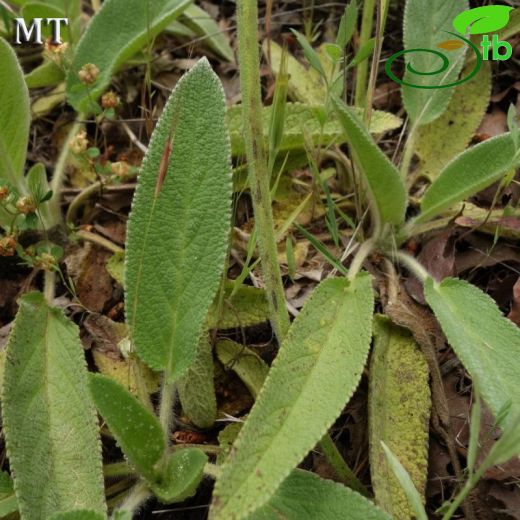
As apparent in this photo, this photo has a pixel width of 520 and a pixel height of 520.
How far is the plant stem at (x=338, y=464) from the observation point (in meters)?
1.22

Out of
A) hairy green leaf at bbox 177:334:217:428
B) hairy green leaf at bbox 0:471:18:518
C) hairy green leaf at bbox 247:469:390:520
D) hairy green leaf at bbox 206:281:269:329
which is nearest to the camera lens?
hairy green leaf at bbox 247:469:390:520

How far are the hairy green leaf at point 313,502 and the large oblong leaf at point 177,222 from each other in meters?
0.28

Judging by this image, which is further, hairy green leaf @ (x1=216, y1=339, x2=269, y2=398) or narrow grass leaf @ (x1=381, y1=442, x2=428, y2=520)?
hairy green leaf @ (x1=216, y1=339, x2=269, y2=398)

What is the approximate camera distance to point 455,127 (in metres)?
1.79

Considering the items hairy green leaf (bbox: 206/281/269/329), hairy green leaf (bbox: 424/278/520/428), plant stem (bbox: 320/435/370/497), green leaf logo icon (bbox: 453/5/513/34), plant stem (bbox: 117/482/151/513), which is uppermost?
green leaf logo icon (bbox: 453/5/513/34)

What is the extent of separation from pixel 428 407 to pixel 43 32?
1337 millimetres

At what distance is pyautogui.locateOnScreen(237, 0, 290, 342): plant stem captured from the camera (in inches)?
43.9

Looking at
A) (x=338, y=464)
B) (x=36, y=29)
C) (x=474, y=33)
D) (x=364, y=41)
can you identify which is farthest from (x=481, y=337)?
(x=36, y=29)

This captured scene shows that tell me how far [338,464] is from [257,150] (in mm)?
546

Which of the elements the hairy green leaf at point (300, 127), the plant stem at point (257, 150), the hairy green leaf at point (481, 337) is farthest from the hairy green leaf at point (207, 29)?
the hairy green leaf at point (481, 337)

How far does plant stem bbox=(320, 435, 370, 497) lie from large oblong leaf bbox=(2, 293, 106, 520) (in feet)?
1.24

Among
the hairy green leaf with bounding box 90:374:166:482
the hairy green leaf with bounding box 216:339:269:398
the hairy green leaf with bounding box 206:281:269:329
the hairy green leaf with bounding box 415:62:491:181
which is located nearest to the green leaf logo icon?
the hairy green leaf with bounding box 415:62:491:181

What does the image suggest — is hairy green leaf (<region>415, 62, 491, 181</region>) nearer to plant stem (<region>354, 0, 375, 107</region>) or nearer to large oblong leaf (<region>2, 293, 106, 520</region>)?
plant stem (<region>354, 0, 375, 107</region>)

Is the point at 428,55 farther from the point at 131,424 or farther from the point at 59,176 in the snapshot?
the point at 131,424
